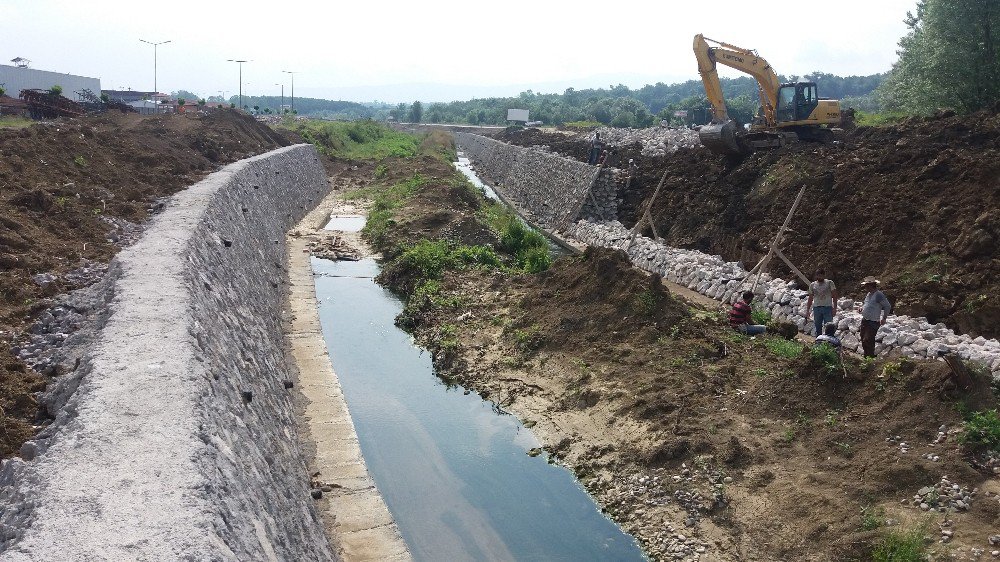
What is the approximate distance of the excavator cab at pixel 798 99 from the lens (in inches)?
1109

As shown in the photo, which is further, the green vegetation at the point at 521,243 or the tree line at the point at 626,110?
the tree line at the point at 626,110

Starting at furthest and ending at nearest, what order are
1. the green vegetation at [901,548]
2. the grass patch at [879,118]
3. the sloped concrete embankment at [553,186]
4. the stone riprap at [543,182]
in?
the grass patch at [879,118] → the stone riprap at [543,182] → the sloped concrete embankment at [553,186] → the green vegetation at [901,548]

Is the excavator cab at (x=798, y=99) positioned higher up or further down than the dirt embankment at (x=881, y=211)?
higher up

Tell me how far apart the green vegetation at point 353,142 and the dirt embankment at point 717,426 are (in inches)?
1663

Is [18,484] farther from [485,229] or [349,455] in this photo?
[485,229]

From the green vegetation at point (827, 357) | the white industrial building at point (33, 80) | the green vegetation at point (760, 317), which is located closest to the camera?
the green vegetation at point (827, 357)

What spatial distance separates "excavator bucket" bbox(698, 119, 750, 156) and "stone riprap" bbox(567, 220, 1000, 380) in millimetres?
4411

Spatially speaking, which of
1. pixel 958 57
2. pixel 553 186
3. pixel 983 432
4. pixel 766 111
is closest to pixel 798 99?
pixel 766 111

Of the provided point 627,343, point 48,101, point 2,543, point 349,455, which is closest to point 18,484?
point 2,543

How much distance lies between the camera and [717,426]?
11398mm

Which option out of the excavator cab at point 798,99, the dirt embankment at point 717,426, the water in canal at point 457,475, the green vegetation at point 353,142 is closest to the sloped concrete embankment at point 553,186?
the excavator cab at point 798,99

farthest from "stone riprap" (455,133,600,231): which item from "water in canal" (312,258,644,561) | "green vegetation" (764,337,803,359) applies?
"green vegetation" (764,337,803,359)

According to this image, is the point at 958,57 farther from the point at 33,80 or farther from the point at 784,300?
the point at 33,80

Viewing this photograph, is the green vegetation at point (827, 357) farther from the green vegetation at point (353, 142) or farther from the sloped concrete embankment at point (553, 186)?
the green vegetation at point (353, 142)
